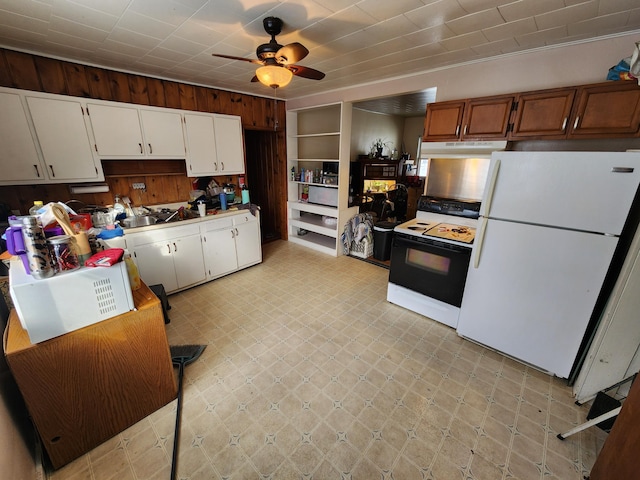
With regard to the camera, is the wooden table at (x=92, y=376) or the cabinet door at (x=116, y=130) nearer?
the wooden table at (x=92, y=376)

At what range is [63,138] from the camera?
2502 mm

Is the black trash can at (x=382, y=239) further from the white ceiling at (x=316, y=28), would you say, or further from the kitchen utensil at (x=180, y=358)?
the kitchen utensil at (x=180, y=358)

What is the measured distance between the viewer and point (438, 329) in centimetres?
253

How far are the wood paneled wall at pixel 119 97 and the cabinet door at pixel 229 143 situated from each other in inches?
10.9

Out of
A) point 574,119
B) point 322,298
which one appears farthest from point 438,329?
point 574,119

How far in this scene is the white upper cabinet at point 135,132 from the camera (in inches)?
106

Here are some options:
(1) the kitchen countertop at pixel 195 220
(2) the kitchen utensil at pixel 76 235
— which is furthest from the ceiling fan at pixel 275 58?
(1) the kitchen countertop at pixel 195 220

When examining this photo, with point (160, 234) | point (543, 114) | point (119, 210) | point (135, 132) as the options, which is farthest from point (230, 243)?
point (543, 114)

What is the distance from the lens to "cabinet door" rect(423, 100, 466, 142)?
8.45 feet

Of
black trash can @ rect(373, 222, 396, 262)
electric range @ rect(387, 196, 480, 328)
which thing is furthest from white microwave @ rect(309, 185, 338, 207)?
electric range @ rect(387, 196, 480, 328)

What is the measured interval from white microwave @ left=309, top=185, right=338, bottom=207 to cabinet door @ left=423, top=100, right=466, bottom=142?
173cm

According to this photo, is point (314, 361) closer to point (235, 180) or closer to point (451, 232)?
point (451, 232)

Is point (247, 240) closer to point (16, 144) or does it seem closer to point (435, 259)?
point (16, 144)

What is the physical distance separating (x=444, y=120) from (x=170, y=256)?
11.0ft
